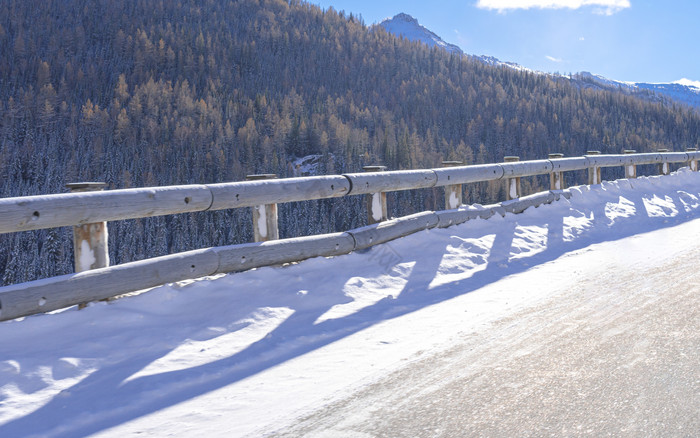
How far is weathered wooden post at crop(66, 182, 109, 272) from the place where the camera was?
4.21 meters

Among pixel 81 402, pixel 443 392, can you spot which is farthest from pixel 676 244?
pixel 81 402

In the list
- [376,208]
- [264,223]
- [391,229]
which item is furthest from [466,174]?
[264,223]

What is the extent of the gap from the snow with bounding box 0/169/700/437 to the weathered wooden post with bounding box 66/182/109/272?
15.0 inches

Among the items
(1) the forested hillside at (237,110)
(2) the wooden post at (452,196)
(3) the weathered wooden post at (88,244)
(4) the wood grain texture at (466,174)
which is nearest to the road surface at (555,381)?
(3) the weathered wooden post at (88,244)

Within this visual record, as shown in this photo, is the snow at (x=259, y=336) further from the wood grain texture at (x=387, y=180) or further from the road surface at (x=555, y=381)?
the wood grain texture at (x=387, y=180)

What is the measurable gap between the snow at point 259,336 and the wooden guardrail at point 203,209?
130 millimetres

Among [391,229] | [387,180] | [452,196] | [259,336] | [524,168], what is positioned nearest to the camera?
[259,336]

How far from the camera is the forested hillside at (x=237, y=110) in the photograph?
73.4 metres

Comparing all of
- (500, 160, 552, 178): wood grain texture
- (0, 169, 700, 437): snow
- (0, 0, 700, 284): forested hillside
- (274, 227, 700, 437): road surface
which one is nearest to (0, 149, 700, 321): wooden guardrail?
(0, 169, 700, 437): snow

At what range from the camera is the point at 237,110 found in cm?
10512

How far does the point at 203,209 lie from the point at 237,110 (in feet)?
344

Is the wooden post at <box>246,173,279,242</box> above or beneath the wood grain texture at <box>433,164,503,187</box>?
beneath

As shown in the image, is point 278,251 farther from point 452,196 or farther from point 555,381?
point 452,196

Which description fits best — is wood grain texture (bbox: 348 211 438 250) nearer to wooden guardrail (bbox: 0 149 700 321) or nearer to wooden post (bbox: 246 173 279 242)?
wooden guardrail (bbox: 0 149 700 321)
